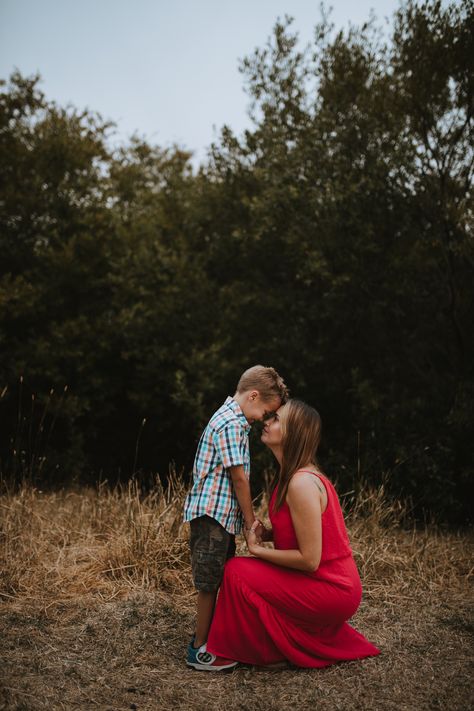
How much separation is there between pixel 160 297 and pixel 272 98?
356 centimetres

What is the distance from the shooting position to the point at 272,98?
9891 millimetres

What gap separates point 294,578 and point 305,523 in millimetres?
331

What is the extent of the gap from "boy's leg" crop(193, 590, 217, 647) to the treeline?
4.17 meters

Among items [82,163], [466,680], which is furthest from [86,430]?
[466,680]

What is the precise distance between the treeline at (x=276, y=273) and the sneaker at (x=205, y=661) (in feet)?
13.8

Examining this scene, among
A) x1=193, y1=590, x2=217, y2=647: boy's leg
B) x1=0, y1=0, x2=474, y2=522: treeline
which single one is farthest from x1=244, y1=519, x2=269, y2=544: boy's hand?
x1=0, y1=0, x2=474, y2=522: treeline

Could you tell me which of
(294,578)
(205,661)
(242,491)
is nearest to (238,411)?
(242,491)

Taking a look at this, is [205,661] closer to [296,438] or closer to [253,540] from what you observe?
[253,540]

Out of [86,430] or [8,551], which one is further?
[86,430]

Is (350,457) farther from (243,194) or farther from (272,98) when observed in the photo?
(272,98)

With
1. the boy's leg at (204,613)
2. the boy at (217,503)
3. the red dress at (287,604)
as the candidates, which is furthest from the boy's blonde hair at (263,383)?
the boy's leg at (204,613)

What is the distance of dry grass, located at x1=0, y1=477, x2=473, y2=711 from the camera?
Answer: 3145 millimetres

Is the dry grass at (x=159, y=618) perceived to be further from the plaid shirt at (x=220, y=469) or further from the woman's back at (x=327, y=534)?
the plaid shirt at (x=220, y=469)

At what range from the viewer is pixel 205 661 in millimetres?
3434
